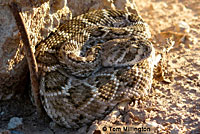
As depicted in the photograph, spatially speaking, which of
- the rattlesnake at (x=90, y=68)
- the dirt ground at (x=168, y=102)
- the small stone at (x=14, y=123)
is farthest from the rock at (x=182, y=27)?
the small stone at (x=14, y=123)

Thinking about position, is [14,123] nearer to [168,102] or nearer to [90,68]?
[90,68]

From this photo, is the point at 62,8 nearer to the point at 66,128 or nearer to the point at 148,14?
the point at 66,128

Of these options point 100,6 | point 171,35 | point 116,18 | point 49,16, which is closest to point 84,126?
point 49,16

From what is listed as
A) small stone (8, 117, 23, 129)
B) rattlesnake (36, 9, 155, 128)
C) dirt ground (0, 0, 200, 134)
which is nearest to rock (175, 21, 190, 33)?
dirt ground (0, 0, 200, 134)

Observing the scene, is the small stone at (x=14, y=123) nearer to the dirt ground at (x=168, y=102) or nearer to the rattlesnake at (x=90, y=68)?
the dirt ground at (x=168, y=102)

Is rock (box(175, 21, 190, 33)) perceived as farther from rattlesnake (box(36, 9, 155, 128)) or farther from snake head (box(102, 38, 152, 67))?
snake head (box(102, 38, 152, 67))

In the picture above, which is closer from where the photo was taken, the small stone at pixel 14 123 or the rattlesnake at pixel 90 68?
the rattlesnake at pixel 90 68
